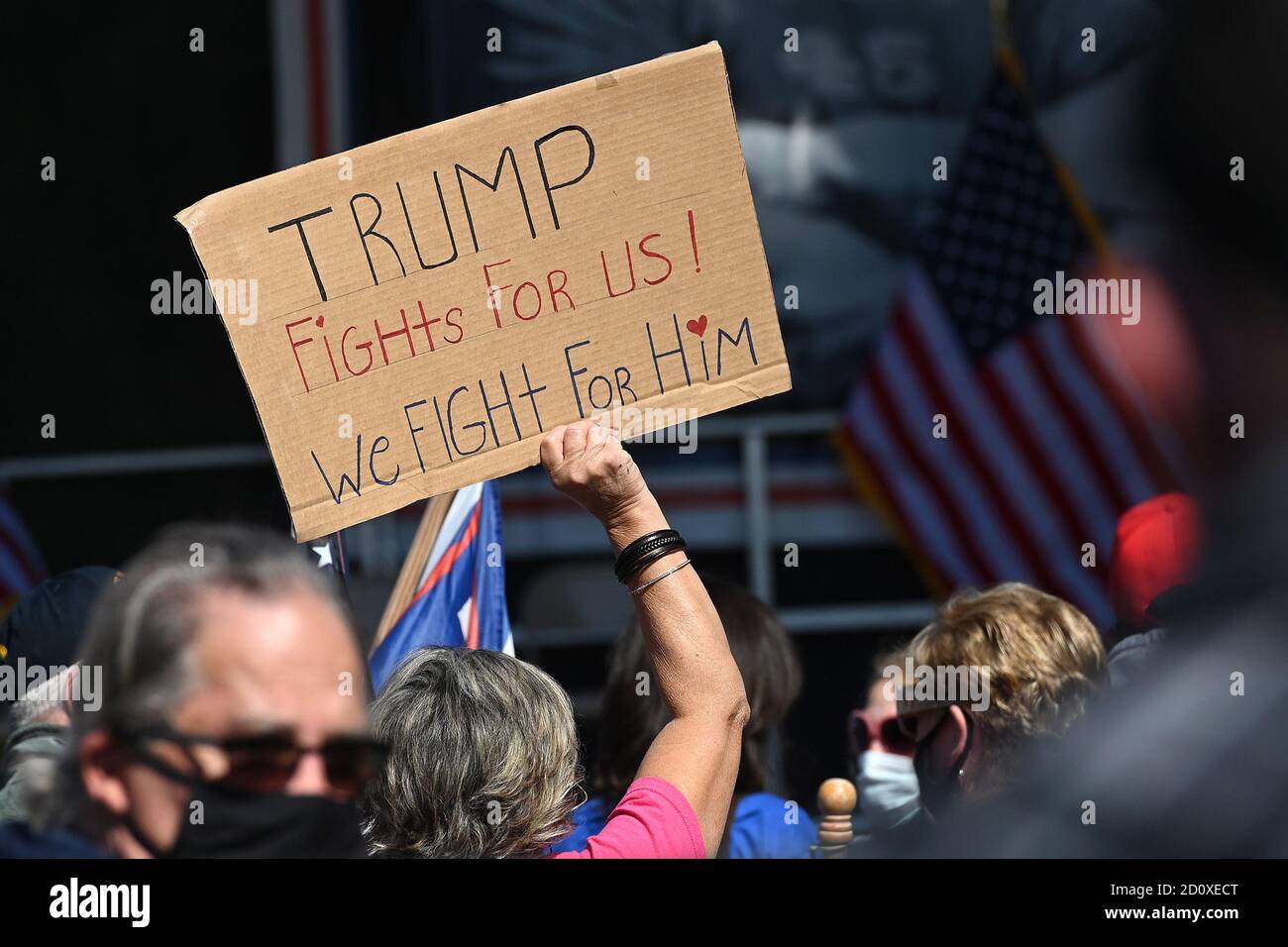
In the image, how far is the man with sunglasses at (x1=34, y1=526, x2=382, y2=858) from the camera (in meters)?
1.16

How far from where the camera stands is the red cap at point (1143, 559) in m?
2.79

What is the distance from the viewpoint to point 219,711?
1.19 meters

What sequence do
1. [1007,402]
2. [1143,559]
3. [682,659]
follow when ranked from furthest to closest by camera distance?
1. [1007,402]
2. [1143,559]
3. [682,659]

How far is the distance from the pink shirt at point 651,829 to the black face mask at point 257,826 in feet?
1.34

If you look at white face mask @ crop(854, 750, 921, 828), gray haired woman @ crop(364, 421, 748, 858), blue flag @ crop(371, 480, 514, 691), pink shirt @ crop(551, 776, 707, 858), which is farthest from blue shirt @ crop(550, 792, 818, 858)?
pink shirt @ crop(551, 776, 707, 858)

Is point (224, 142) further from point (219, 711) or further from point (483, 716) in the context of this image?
point (219, 711)

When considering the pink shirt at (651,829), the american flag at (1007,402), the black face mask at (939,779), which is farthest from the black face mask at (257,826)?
the american flag at (1007,402)

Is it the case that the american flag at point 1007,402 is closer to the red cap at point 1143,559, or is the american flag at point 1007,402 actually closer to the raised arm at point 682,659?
the red cap at point 1143,559

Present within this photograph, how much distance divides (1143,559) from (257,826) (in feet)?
7.07

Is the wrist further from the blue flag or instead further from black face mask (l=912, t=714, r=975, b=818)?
Result: the blue flag

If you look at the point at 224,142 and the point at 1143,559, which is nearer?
the point at 1143,559

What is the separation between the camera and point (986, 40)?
18.5ft

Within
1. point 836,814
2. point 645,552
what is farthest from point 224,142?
point 645,552
